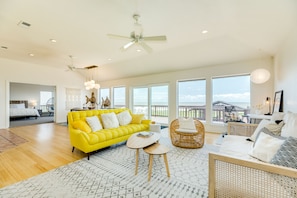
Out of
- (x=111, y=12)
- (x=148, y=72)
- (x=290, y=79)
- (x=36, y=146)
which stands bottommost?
(x=36, y=146)

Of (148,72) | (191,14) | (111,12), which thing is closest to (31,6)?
(111,12)

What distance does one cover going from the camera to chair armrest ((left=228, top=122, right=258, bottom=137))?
9.09ft

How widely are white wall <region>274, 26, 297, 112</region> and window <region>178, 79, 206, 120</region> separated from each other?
2270 millimetres

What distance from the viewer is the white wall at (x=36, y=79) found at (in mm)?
5848

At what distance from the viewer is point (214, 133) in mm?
4965

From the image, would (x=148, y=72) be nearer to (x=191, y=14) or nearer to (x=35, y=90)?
(x=191, y=14)

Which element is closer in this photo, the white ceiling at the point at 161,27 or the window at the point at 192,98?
the white ceiling at the point at 161,27

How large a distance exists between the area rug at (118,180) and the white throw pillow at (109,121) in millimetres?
936

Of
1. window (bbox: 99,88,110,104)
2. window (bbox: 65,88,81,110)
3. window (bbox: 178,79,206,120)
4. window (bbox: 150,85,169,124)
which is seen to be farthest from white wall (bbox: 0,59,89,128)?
window (bbox: 178,79,206,120)

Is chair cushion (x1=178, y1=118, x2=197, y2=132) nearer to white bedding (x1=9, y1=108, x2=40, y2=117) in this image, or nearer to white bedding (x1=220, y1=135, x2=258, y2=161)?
white bedding (x1=220, y1=135, x2=258, y2=161)

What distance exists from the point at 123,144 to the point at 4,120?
5.79 metres

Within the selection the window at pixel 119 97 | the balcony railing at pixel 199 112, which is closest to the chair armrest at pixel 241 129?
the balcony railing at pixel 199 112

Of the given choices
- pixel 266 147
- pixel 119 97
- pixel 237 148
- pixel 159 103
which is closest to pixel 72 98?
pixel 119 97

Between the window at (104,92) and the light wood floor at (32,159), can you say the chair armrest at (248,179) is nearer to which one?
the light wood floor at (32,159)
